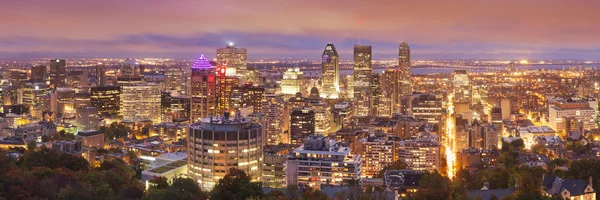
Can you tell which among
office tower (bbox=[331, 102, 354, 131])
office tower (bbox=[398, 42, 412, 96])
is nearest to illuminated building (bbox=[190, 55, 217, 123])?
office tower (bbox=[331, 102, 354, 131])

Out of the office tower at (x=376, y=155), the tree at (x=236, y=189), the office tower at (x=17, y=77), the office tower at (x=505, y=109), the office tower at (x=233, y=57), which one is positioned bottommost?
the office tower at (x=376, y=155)

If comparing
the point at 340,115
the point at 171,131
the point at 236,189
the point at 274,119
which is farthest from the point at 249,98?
the point at 236,189

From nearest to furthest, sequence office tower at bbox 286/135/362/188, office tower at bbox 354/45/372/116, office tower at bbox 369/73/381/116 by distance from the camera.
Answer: office tower at bbox 286/135/362/188 → office tower at bbox 369/73/381/116 → office tower at bbox 354/45/372/116

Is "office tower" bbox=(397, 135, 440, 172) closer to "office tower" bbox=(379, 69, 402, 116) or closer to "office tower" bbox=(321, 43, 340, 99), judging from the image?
"office tower" bbox=(379, 69, 402, 116)

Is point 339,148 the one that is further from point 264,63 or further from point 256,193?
point 264,63

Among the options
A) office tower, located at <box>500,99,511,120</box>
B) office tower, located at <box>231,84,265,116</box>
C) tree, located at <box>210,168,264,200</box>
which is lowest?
tree, located at <box>210,168,264,200</box>

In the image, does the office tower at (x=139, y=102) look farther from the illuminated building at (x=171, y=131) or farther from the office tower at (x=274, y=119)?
the illuminated building at (x=171, y=131)

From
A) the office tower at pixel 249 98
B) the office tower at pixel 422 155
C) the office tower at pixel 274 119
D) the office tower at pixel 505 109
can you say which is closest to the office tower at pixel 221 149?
the office tower at pixel 422 155
